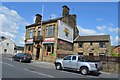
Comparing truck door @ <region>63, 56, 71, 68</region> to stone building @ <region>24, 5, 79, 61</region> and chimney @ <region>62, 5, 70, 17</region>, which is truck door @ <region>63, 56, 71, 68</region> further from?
chimney @ <region>62, 5, 70, 17</region>

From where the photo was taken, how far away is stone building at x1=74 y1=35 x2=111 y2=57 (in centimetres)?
3450

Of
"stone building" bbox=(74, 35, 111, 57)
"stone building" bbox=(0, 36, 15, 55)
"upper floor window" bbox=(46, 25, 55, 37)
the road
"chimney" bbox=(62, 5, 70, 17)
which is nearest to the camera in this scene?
the road

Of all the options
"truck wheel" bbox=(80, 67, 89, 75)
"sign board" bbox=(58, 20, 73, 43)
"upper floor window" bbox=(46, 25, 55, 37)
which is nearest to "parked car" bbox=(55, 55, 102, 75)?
"truck wheel" bbox=(80, 67, 89, 75)

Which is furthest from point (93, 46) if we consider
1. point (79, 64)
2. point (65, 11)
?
point (79, 64)

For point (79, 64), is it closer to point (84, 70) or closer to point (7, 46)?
point (84, 70)

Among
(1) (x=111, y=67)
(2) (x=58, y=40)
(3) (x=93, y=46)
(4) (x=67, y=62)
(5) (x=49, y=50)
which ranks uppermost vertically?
(2) (x=58, y=40)

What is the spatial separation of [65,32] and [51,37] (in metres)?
3.58

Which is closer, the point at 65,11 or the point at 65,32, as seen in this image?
the point at 65,32

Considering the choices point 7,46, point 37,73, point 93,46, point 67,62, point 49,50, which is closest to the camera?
point 37,73

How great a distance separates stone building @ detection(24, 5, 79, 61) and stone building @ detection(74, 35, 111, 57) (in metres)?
1.86

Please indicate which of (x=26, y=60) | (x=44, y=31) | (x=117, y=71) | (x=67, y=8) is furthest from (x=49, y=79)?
(x=67, y=8)

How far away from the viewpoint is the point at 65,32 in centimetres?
3284

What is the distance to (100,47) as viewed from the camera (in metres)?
35.0

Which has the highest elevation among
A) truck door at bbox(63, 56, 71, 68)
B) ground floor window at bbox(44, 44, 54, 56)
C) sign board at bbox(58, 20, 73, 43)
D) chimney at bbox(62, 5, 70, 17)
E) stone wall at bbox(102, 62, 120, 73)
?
chimney at bbox(62, 5, 70, 17)
